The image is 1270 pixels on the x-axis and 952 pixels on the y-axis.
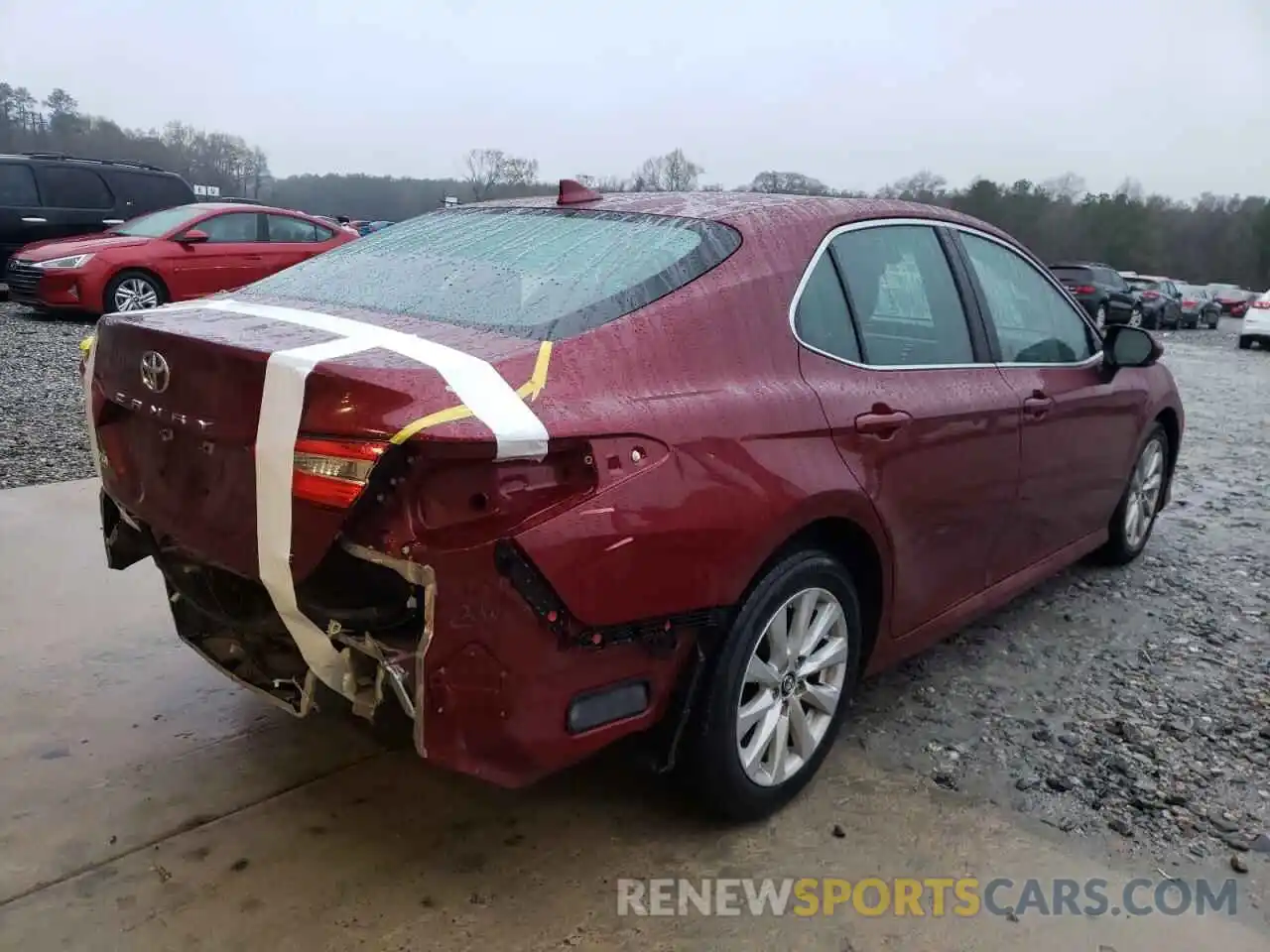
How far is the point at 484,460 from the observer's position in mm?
1888

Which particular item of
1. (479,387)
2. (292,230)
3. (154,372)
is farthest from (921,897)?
(292,230)

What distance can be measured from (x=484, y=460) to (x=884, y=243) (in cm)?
171

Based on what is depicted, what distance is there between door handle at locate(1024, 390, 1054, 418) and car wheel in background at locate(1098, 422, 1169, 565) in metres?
1.23

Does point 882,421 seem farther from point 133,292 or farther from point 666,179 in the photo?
point 133,292

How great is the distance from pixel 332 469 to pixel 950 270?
2234mm

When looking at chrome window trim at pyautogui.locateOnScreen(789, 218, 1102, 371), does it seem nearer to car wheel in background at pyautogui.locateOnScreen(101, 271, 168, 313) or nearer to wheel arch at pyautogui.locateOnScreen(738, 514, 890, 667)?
wheel arch at pyautogui.locateOnScreen(738, 514, 890, 667)

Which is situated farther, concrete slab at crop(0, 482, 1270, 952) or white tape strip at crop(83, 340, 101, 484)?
white tape strip at crop(83, 340, 101, 484)

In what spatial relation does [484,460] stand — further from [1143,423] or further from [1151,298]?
[1151,298]

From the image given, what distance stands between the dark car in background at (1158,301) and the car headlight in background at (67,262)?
964 inches

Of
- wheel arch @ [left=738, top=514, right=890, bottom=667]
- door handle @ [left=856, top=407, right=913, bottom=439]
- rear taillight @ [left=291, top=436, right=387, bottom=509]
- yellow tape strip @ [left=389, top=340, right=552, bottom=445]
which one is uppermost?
yellow tape strip @ [left=389, top=340, right=552, bottom=445]

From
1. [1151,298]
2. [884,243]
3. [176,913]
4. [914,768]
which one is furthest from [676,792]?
[1151,298]

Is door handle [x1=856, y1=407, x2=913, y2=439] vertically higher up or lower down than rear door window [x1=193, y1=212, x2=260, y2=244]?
lower down

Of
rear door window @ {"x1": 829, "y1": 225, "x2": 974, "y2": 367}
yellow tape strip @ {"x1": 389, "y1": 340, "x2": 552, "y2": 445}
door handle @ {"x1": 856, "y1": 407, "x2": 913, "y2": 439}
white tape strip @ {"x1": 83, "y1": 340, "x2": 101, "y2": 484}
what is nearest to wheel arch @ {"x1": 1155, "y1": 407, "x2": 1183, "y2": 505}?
rear door window @ {"x1": 829, "y1": 225, "x2": 974, "y2": 367}

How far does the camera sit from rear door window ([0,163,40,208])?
11914 mm
